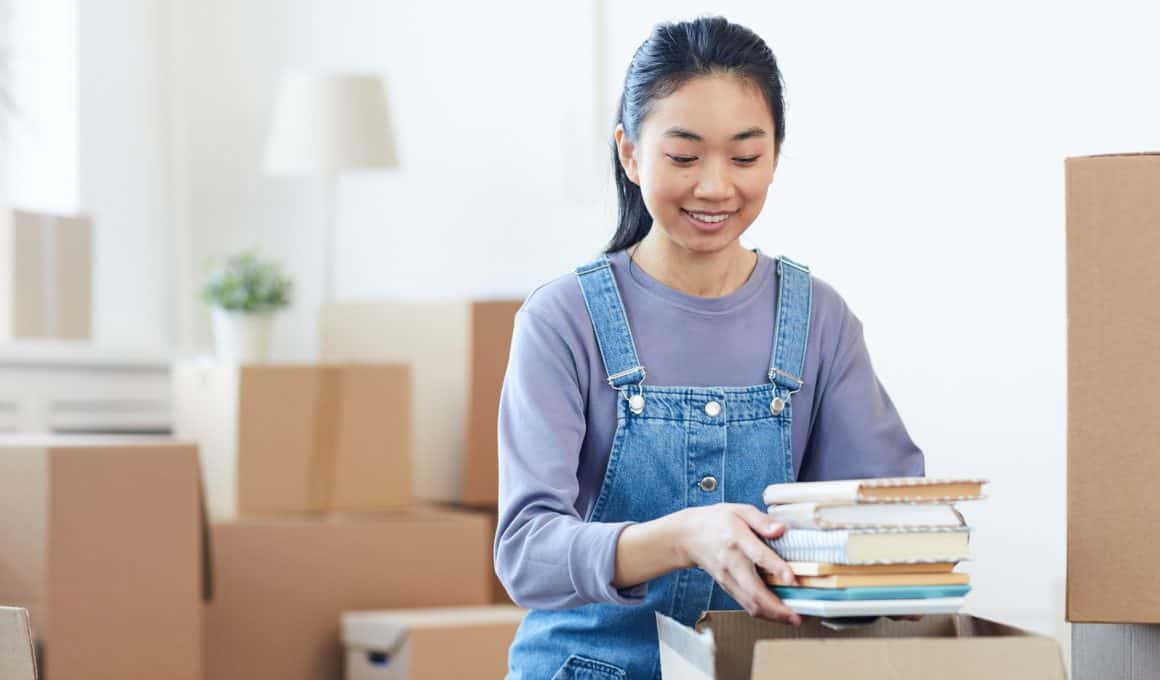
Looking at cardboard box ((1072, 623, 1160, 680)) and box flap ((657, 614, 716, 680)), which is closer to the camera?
box flap ((657, 614, 716, 680))

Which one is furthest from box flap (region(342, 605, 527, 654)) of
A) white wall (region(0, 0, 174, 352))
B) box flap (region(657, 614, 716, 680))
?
box flap (region(657, 614, 716, 680))

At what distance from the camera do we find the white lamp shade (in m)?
3.54

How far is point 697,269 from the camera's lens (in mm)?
1319

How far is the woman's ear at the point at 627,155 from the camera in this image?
1.33 m

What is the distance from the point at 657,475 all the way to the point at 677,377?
87 millimetres

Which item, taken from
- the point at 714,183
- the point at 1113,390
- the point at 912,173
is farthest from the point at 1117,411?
the point at 912,173

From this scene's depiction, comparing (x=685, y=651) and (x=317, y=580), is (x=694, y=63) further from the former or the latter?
(x=317, y=580)

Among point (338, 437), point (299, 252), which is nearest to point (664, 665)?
point (338, 437)

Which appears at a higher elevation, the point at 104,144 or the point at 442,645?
the point at 104,144

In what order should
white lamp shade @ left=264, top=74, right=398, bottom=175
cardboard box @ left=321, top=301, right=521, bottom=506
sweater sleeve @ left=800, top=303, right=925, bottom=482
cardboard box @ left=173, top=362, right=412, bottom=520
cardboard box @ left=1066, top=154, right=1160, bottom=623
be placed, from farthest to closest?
white lamp shade @ left=264, top=74, right=398, bottom=175
cardboard box @ left=321, top=301, right=521, bottom=506
cardboard box @ left=173, top=362, right=412, bottom=520
sweater sleeve @ left=800, top=303, right=925, bottom=482
cardboard box @ left=1066, top=154, right=1160, bottom=623

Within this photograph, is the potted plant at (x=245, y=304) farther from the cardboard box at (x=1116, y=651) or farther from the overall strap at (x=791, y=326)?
the cardboard box at (x=1116, y=651)

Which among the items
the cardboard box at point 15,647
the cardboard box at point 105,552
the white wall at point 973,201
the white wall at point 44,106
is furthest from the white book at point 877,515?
the white wall at point 44,106

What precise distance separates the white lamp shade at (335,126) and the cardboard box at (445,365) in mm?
347

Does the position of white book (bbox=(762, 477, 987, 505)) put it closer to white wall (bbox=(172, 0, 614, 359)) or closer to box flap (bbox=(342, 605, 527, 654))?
box flap (bbox=(342, 605, 527, 654))
